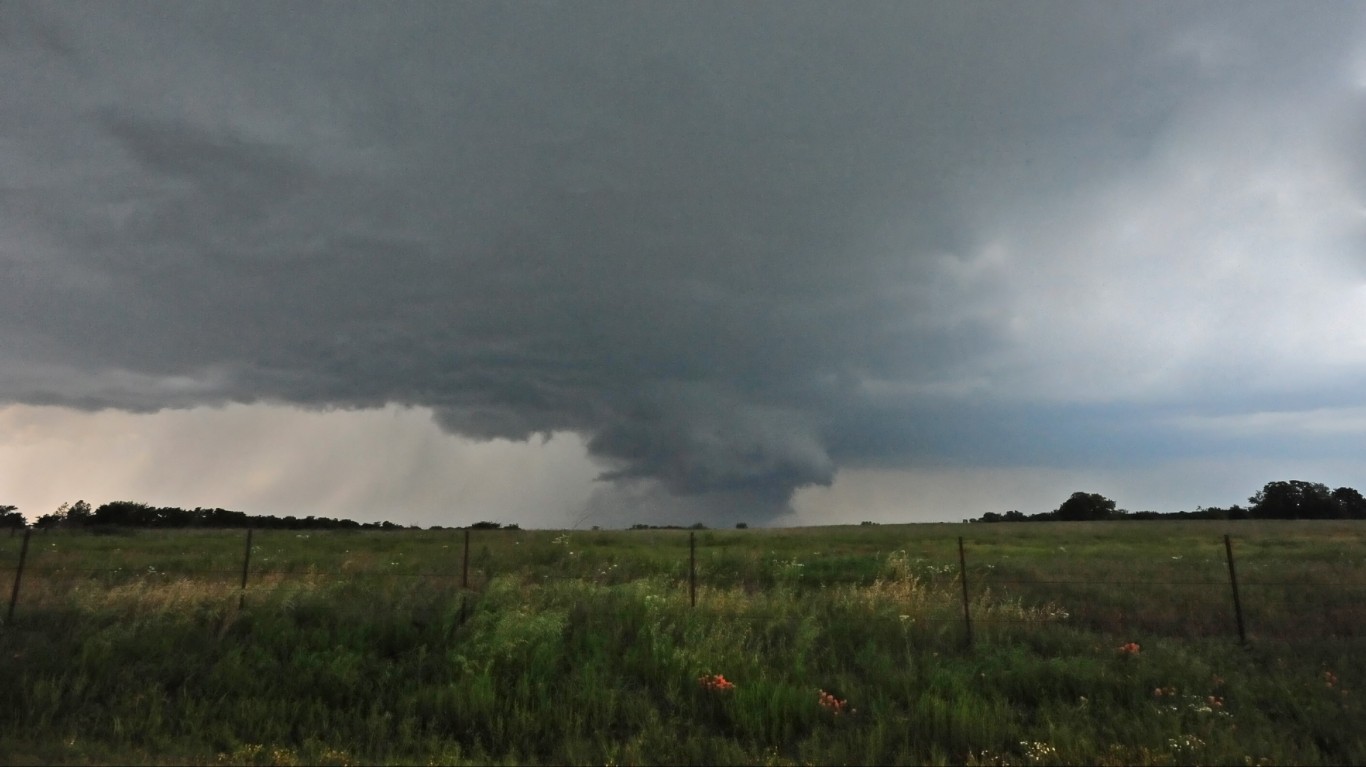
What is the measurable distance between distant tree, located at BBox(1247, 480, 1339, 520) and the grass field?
341ft

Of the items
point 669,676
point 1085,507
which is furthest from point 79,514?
point 1085,507

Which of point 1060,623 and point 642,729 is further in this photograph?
point 1060,623

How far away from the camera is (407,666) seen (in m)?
11.8

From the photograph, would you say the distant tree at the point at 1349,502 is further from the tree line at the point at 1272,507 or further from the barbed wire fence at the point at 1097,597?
the barbed wire fence at the point at 1097,597

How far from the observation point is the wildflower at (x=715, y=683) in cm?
1050

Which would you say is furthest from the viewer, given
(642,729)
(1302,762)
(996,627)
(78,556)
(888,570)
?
(78,556)

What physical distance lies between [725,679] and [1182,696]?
20.6 feet

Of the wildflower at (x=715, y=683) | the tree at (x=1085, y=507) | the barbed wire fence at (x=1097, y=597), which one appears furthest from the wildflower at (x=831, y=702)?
the tree at (x=1085, y=507)

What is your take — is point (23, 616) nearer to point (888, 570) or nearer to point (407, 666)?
point (407, 666)

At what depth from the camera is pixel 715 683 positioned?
10.7 metres

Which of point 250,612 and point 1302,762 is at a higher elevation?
point 250,612

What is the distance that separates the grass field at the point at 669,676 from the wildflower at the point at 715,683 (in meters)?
0.05

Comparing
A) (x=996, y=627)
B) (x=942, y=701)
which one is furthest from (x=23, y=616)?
(x=996, y=627)

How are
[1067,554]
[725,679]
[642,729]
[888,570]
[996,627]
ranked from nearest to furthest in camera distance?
1. [642,729]
2. [725,679]
3. [996,627]
4. [888,570]
5. [1067,554]
